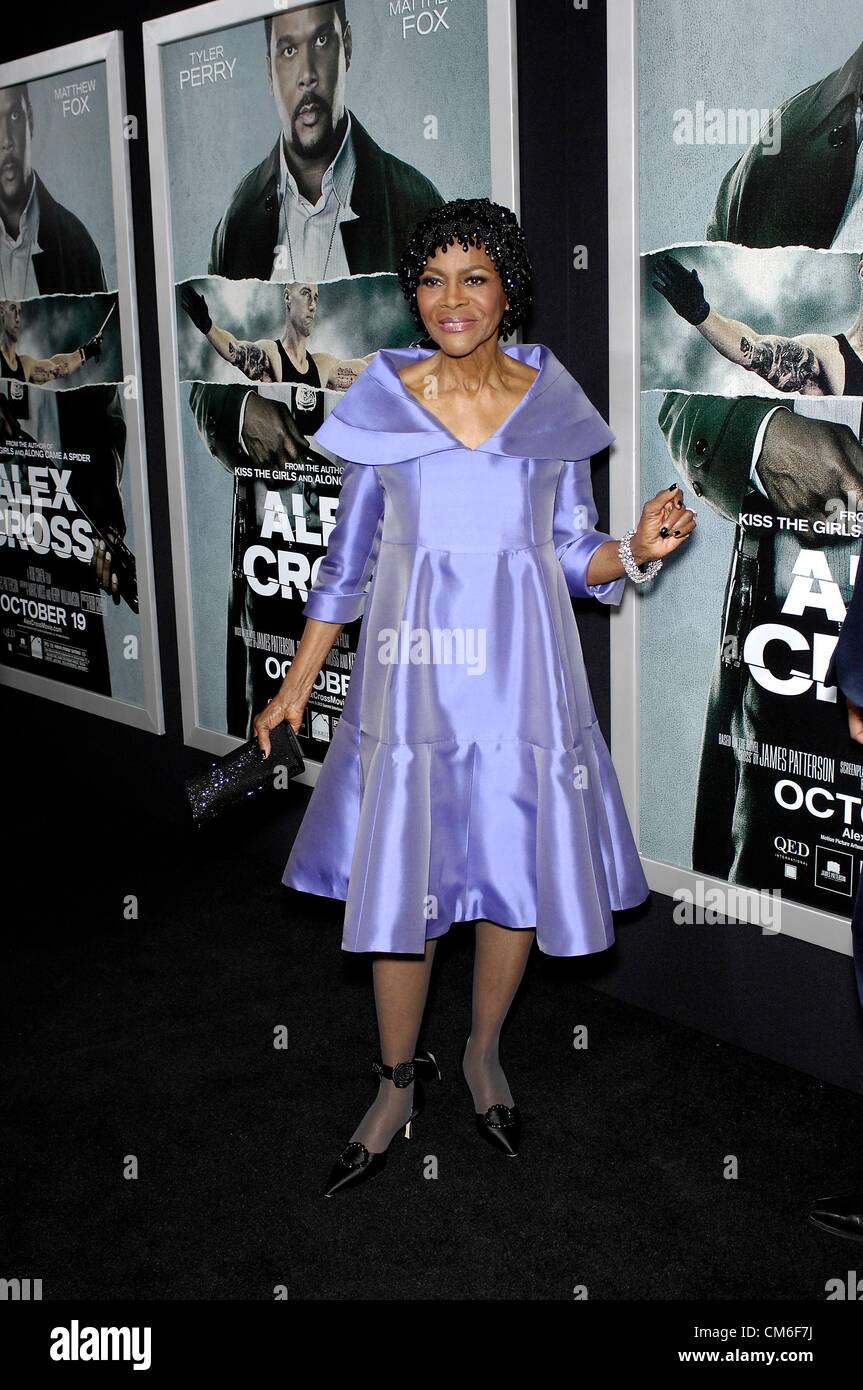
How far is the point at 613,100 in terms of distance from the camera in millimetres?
2816

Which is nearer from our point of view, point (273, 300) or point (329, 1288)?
point (329, 1288)

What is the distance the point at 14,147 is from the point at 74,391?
83cm

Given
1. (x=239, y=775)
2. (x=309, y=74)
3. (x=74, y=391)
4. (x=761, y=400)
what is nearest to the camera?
(x=239, y=775)

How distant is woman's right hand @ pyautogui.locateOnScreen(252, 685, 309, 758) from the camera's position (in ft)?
8.47

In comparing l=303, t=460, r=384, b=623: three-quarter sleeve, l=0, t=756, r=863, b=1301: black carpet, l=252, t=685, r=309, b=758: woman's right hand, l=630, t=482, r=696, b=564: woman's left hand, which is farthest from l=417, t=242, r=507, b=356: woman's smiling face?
l=0, t=756, r=863, b=1301: black carpet

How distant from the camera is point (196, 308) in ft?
13.0

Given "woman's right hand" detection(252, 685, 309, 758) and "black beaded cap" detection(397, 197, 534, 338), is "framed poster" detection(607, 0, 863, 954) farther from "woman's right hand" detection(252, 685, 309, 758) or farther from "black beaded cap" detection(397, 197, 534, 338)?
"woman's right hand" detection(252, 685, 309, 758)

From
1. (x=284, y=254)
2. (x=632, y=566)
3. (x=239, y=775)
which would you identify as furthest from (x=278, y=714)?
(x=284, y=254)

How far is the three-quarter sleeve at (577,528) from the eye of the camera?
256 cm

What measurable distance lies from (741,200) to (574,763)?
1.12m

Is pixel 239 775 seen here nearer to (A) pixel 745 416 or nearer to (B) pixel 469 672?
(B) pixel 469 672

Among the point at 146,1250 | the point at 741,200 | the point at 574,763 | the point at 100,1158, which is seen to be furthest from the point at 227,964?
the point at 741,200

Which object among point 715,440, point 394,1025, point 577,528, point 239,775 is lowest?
point 394,1025

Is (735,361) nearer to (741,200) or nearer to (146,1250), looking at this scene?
(741,200)
